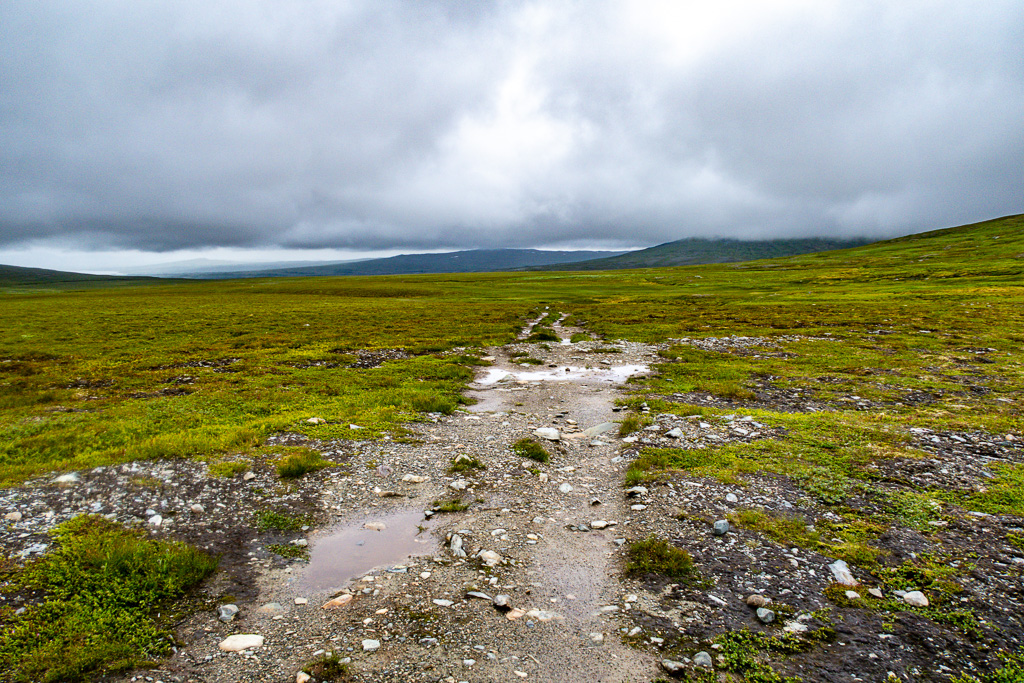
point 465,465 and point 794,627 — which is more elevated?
point 465,465

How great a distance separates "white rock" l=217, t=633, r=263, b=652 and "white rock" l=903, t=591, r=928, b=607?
30.8 ft

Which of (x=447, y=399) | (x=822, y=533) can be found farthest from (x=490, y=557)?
(x=447, y=399)

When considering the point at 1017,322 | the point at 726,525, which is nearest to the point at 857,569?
the point at 726,525

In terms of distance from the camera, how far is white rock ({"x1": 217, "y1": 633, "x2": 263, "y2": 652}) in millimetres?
6348

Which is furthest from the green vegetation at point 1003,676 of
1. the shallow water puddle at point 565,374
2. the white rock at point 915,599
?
the shallow water puddle at point 565,374

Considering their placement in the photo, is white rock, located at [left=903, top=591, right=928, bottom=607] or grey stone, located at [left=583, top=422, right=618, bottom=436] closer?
white rock, located at [left=903, top=591, right=928, bottom=607]

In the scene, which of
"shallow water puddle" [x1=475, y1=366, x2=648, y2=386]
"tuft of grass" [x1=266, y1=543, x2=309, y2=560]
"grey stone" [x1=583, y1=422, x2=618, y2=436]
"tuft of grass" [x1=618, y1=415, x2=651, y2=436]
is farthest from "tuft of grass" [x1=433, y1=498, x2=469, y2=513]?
"shallow water puddle" [x1=475, y1=366, x2=648, y2=386]

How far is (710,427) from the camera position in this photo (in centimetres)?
1441

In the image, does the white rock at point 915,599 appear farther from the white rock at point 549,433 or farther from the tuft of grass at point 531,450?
the white rock at point 549,433

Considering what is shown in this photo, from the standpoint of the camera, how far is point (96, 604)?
691cm

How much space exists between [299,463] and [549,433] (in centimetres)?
721

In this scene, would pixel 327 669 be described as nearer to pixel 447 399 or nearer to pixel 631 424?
pixel 631 424

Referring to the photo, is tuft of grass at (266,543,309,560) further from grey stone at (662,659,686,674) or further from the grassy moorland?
grey stone at (662,659,686,674)

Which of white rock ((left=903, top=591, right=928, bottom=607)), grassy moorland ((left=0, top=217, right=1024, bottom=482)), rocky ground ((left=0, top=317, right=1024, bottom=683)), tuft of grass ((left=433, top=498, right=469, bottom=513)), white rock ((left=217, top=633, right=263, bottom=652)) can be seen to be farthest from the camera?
grassy moorland ((left=0, top=217, right=1024, bottom=482))
